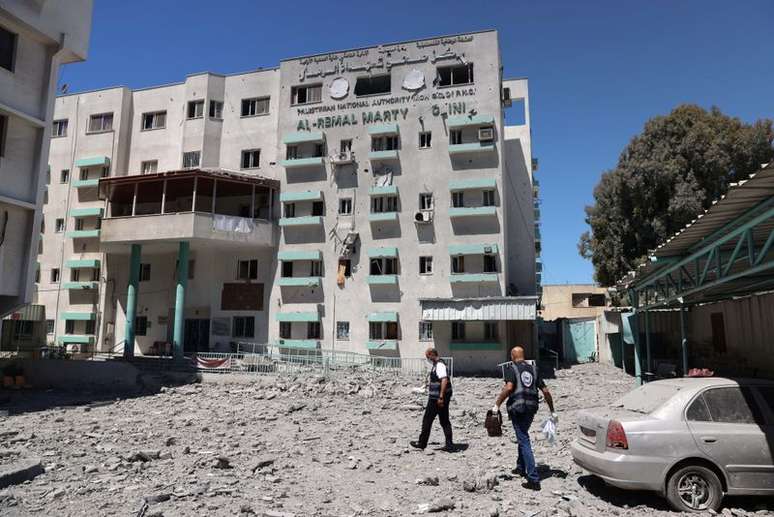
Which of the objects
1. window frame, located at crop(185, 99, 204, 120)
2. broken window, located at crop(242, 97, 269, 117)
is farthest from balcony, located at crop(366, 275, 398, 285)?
window frame, located at crop(185, 99, 204, 120)

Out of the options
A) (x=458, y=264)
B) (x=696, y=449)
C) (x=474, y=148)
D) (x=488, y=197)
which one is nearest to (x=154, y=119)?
(x=474, y=148)

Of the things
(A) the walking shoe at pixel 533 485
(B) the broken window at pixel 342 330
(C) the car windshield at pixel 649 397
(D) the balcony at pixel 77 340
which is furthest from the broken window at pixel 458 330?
(D) the balcony at pixel 77 340

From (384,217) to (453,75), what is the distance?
8830mm

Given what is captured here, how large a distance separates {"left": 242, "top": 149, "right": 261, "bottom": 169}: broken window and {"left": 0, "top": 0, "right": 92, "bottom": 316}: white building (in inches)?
501

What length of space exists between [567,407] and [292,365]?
1294cm

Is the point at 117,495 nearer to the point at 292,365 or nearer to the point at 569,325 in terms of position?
the point at 292,365

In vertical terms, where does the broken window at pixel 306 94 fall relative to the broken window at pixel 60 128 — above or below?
above

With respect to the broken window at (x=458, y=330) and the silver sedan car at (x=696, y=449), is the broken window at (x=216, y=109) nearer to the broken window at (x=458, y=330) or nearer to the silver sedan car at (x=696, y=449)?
the broken window at (x=458, y=330)

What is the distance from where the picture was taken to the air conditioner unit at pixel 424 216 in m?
28.5

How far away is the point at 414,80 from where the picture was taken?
3023cm

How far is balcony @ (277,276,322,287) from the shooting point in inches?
1166

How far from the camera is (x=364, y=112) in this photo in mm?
30766

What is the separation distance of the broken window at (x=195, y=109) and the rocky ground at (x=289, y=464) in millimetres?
19919

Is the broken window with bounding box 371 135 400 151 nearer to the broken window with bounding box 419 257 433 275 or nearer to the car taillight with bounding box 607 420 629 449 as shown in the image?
the broken window with bounding box 419 257 433 275
